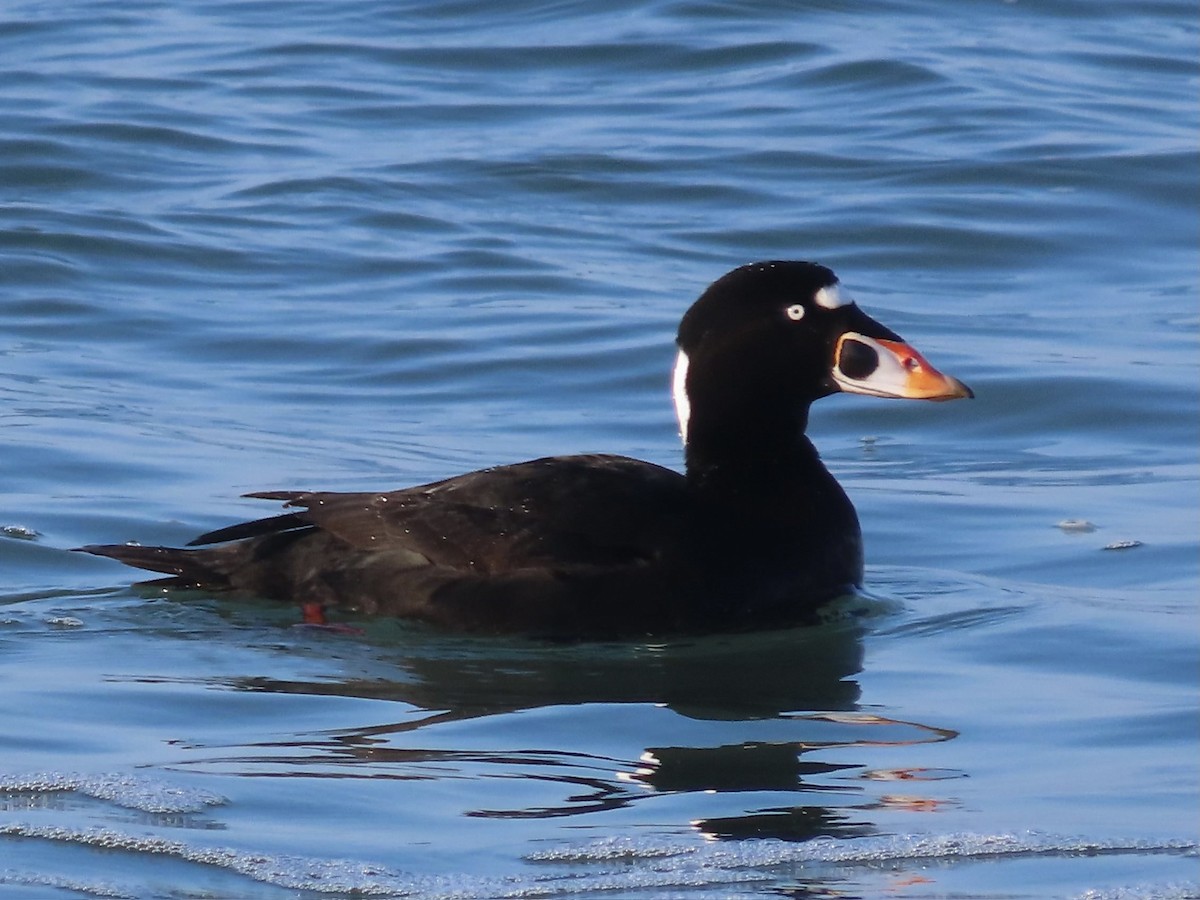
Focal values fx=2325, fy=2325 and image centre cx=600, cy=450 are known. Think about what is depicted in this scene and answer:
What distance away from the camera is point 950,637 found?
680 centimetres

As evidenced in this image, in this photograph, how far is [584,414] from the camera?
395 inches

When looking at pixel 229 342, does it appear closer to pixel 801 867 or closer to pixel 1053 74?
pixel 801 867

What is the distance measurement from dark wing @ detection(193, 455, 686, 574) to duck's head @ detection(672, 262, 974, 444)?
417mm

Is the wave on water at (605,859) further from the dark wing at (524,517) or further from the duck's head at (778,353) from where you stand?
Result: the duck's head at (778,353)

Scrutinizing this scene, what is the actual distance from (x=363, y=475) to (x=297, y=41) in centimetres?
1098

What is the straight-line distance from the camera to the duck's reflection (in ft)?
16.9

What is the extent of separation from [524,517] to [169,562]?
44.3 inches

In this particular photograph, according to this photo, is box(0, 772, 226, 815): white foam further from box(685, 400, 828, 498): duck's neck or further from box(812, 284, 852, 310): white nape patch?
box(812, 284, 852, 310): white nape patch

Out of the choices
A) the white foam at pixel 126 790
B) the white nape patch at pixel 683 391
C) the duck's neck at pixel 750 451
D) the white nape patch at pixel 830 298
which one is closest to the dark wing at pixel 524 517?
the duck's neck at pixel 750 451

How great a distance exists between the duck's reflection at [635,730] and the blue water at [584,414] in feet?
0.06

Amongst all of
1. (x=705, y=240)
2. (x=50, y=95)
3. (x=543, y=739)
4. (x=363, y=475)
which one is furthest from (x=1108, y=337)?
(x=50, y=95)

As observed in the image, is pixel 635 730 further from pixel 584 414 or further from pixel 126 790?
pixel 584 414

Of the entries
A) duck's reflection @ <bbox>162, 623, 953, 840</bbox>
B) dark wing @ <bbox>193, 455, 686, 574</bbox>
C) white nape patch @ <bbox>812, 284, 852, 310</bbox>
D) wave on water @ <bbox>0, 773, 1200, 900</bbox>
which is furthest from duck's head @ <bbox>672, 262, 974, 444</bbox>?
wave on water @ <bbox>0, 773, 1200, 900</bbox>

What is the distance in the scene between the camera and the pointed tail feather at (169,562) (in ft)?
22.9
